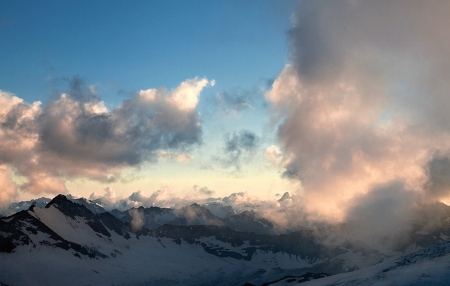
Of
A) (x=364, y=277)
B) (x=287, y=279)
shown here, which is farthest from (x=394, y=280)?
(x=287, y=279)

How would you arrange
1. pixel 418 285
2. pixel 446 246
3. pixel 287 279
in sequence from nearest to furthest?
pixel 418 285 → pixel 446 246 → pixel 287 279

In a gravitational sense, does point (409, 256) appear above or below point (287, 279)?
above

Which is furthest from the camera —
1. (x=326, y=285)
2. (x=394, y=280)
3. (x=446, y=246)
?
(x=326, y=285)

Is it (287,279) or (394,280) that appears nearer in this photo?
(394,280)

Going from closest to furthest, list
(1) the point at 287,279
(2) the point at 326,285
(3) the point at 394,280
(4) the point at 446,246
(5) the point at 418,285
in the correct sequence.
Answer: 1. (5) the point at 418,285
2. (3) the point at 394,280
3. (4) the point at 446,246
4. (2) the point at 326,285
5. (1) the point at 287,279

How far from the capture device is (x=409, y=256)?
9894cm

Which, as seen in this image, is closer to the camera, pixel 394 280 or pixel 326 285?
pixel 394 280

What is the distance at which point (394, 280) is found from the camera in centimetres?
8069

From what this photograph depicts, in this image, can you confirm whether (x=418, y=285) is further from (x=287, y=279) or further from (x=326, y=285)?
(x=287, y=279)

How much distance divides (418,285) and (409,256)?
29440mm

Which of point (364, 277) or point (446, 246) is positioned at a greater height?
point (446, 246)

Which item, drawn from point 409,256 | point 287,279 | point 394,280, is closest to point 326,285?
point 409,256

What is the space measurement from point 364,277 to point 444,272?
26.2m

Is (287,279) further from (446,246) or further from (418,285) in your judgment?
(418,285)
